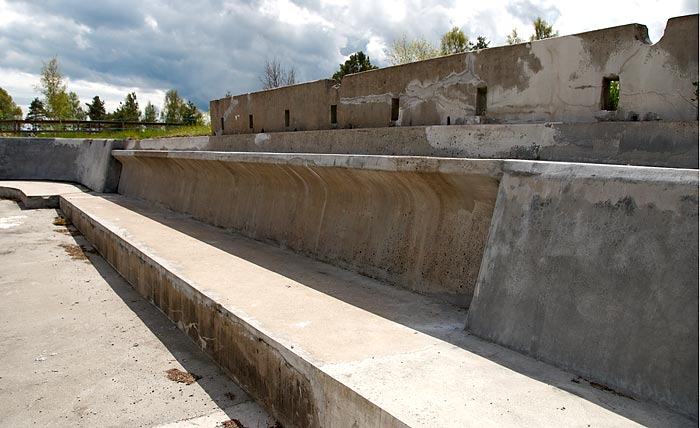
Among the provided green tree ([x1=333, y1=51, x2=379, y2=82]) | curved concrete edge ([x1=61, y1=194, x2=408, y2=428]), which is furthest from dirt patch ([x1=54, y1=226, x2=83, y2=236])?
green tree ([x1=333, y1=51, x2=379, y2=82])

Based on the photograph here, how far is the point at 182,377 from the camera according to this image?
4.61m

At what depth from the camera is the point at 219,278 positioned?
5.37 m

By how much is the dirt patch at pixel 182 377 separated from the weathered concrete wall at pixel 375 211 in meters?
1.88

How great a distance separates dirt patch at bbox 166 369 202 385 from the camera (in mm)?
4543

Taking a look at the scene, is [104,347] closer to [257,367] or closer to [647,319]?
[257,367]

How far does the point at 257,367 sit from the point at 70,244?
7846 millimetres

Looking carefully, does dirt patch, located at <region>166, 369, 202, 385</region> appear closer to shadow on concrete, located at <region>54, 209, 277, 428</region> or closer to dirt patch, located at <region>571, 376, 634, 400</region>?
shadow on concrete, located at <region>54, 209, 277, 428</region>

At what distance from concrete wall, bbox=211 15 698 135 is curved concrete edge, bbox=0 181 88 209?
421 inches

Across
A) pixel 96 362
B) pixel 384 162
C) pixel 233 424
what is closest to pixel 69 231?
pixel 96 362

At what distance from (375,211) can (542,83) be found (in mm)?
1942

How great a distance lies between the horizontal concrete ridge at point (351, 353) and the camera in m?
2.64

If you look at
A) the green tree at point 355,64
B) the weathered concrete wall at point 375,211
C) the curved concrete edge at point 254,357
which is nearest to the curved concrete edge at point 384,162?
the weathered concrete wall at point 375,211

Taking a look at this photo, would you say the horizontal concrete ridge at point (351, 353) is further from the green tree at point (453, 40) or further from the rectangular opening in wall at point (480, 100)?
the green tree at point (453, 40)

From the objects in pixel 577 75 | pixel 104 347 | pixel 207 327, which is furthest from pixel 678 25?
pixel 104 347
